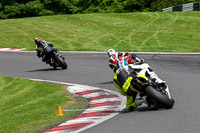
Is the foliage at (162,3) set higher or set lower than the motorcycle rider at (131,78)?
lower

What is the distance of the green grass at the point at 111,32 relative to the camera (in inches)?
1102

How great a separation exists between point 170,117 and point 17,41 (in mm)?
24977

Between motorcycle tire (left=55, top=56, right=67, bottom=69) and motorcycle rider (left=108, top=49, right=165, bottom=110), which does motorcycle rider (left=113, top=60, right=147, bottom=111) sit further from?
motorcycle tire (left=55, top=56, right=67, bottom=69)

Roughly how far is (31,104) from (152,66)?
7860 millimetres

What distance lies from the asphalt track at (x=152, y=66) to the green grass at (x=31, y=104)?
123 cm

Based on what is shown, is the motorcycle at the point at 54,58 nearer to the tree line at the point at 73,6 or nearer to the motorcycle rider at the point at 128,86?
the motorcycle rider at the point at 128,86

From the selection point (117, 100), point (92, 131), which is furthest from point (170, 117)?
point (117, 100)

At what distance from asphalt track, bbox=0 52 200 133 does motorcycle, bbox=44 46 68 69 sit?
28 centimetres

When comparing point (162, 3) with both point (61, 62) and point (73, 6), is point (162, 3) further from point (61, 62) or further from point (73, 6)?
point (61, 62)

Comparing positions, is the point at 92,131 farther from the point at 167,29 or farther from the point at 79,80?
the point at 167,29

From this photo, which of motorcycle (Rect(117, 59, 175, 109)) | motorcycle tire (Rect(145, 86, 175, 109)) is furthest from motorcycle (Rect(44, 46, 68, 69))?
motorcycle tire (Rect(145, 86, 175, 109))

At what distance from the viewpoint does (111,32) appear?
33.9 metres

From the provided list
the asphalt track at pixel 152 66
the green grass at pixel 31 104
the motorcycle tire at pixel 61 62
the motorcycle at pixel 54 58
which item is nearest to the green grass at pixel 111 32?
the asphalt track at pixel 152 66

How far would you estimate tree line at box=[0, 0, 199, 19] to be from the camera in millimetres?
58562
